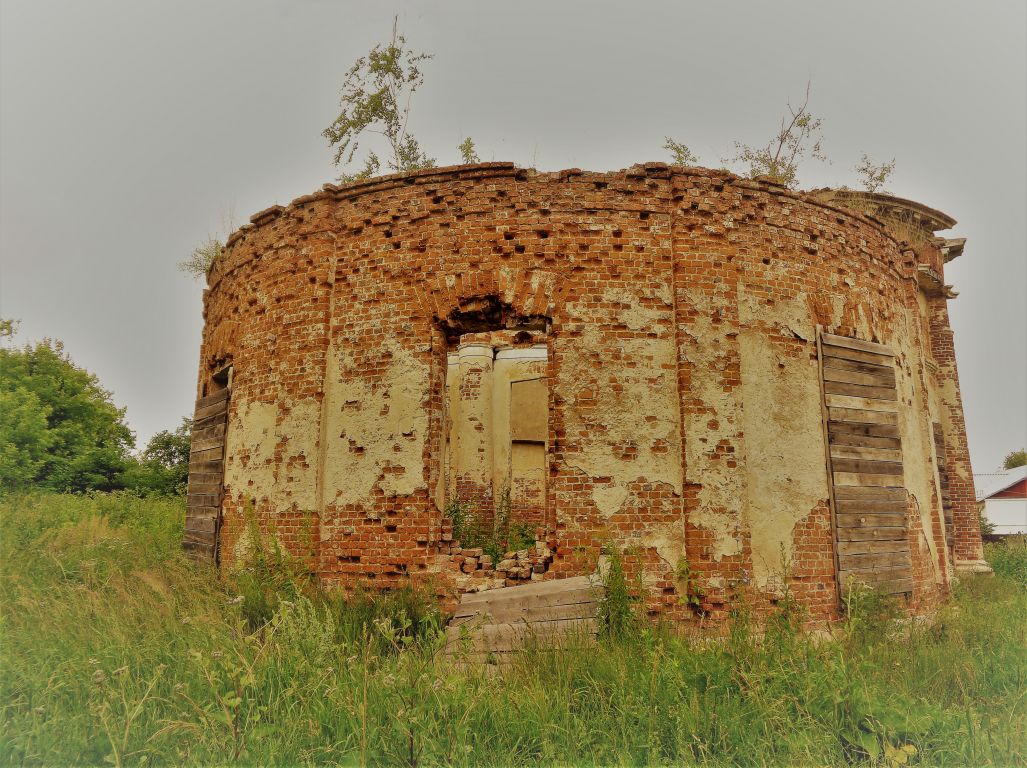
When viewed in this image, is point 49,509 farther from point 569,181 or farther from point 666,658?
point 666,658

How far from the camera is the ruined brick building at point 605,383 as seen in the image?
5.92 metres

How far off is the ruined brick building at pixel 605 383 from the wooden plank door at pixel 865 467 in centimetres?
2

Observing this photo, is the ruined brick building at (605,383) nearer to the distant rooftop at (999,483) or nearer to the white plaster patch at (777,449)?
the white plaster patch at (777,449)

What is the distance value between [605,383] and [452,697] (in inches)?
128

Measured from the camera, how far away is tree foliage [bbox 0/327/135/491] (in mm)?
18844

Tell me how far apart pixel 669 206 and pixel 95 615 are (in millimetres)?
6177

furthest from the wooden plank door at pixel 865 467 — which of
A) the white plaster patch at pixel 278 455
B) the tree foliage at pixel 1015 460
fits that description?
the tree foliage at pixel 1015 460

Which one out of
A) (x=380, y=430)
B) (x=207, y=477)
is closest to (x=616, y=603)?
(x=380, y=430)

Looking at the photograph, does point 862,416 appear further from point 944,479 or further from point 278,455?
point 278,455

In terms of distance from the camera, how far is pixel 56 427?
20922mm

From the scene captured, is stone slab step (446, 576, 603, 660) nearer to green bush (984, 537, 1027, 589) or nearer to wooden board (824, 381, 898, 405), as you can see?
wooden board (824, 381, 898, 405)

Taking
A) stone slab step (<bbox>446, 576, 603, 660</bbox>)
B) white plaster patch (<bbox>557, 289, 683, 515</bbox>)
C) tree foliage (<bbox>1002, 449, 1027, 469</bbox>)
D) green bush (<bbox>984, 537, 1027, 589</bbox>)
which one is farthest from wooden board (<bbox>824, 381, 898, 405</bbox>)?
tree foliage (<bbox>1002, 449, 1027, 469</bbox>)

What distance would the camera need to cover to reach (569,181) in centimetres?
652

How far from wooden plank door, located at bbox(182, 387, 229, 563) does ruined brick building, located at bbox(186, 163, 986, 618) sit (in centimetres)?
17
